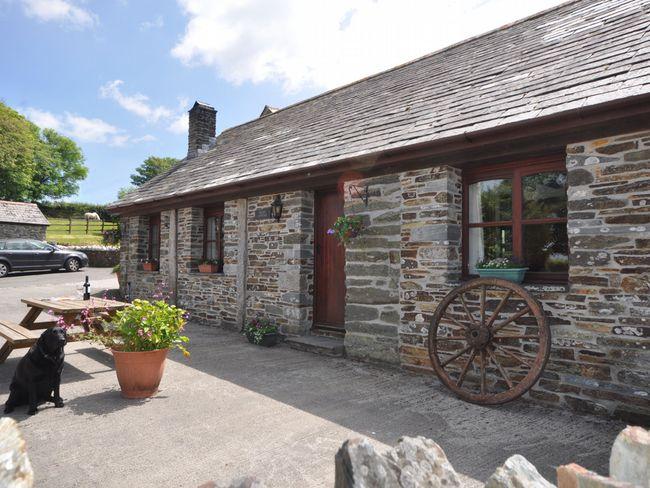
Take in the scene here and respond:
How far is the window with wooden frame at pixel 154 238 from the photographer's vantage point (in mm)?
11328

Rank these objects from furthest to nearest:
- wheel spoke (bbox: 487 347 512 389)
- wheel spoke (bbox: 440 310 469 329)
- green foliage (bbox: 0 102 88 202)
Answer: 1. green foliage (bbox: 0 102 88 202)
2. wheel spoke (bbox: 440 310 469 329)
3. wheel spoke (bbox: 487 347 512 389)

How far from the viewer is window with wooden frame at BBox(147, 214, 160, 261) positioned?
11328mm

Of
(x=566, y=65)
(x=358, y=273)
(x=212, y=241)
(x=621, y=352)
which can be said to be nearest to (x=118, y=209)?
(x=212, y=241)

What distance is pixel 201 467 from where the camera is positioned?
2.83 metres

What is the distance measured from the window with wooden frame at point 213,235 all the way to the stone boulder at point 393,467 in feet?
25.2

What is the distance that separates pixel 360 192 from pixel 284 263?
1.99 m

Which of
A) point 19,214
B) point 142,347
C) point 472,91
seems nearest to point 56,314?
point 142,347

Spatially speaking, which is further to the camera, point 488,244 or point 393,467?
point 488,244

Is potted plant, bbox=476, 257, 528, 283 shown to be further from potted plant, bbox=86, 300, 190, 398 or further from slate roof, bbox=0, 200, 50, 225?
slate roof, bbox=0, 200, 50, 225

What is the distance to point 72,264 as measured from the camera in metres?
18.0

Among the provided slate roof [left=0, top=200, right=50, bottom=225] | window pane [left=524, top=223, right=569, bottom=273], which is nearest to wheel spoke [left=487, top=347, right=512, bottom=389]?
window pane [left=524, top=223, right=569, bottom=273]

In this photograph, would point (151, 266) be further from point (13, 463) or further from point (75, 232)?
point (75, 232)

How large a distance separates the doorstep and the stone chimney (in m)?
8.14

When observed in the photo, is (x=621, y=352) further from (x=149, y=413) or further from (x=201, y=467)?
(x=149, y=413)
